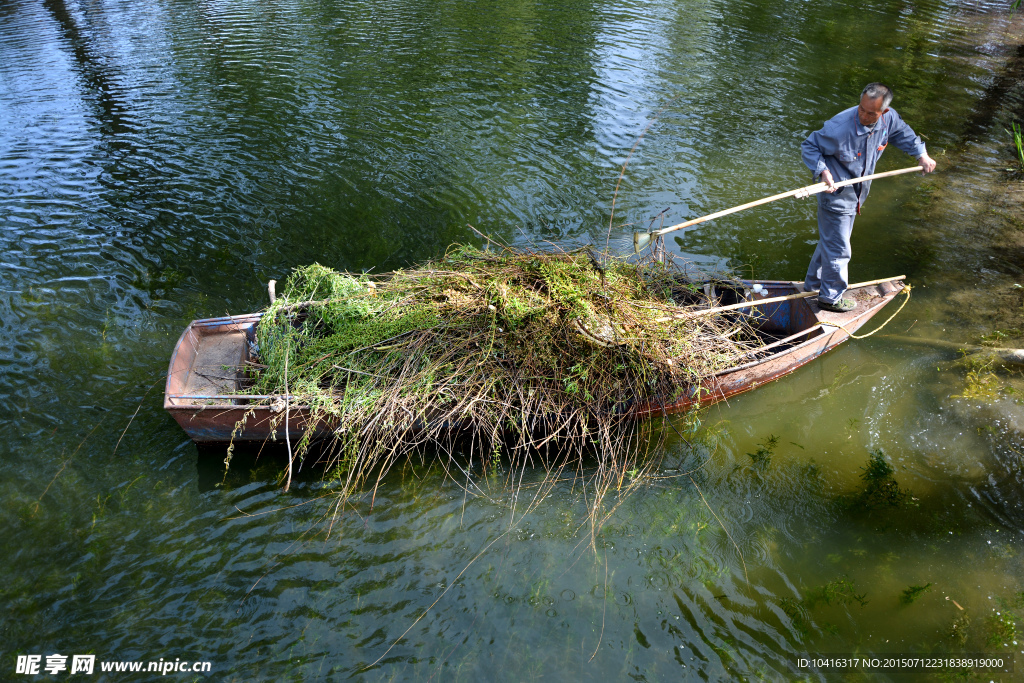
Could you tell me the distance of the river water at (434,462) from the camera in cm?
438

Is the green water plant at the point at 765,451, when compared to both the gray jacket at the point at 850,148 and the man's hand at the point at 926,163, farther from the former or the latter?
the man's hand at the point at 926,163

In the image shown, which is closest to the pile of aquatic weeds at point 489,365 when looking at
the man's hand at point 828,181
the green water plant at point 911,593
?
the man's hand at point 828,181

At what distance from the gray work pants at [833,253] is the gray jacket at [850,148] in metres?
0.11

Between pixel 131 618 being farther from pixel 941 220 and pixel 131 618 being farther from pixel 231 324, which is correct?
pixel 941 220

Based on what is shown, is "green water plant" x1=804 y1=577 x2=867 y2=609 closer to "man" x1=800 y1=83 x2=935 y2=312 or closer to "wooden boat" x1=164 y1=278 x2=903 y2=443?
"wooden boat" x1=164 y1=278 x2=903 y2=443

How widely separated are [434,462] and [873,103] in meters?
5.16

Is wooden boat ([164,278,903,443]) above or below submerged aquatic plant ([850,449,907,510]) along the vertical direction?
above

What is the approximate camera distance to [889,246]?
8.55m

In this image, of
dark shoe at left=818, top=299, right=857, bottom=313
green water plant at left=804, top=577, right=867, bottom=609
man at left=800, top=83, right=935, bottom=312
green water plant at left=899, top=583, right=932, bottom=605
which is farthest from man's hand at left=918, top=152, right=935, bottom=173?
green water plant at left=804, top=577, right=867, bottom=609

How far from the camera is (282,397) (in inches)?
200

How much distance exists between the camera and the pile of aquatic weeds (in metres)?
5.18

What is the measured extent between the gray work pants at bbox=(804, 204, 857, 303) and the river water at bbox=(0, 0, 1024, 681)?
2.80 ft

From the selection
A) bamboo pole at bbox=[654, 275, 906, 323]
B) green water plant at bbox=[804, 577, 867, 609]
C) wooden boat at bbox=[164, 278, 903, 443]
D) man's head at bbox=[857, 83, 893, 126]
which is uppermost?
man's head at bbox=[857, 83, 893, 126]

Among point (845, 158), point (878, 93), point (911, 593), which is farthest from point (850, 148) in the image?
point (911, 593)
